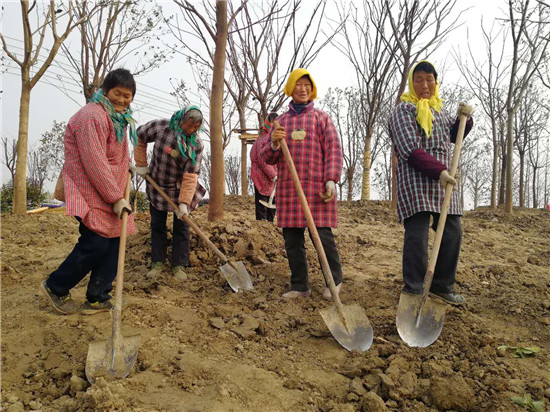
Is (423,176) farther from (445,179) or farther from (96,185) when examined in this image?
(96,185)

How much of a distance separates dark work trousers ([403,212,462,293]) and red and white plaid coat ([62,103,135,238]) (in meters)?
1.79

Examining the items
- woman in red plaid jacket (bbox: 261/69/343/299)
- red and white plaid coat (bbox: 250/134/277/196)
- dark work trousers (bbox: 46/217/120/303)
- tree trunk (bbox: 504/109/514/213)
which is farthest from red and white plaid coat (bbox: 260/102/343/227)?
tree trunk (bbox: 504/109/514/213)

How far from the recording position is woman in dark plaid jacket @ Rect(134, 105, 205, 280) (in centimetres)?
312

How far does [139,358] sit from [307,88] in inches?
78.0

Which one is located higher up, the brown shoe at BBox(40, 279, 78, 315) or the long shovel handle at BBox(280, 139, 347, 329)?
the long shovel handle at BBox(280, 139, 347, 329)

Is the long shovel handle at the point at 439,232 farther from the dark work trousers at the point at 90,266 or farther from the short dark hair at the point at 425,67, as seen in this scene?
the dark work trousers at the point at 90,266

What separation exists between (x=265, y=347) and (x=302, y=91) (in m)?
1.70

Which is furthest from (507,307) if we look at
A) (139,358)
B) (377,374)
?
(139,358)

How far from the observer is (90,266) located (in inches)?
92.3

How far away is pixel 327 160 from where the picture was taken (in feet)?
9.00

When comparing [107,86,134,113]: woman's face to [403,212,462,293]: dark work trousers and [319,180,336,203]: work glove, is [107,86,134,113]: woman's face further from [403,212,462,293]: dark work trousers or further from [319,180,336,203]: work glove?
[403,212,462,293]: dark work trousers

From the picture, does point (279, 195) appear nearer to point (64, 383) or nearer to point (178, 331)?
point (178, 331)

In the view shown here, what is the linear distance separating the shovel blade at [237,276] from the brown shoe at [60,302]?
1077 millimetres

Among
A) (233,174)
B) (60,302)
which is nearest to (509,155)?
(60,302)
